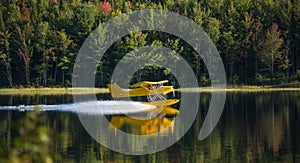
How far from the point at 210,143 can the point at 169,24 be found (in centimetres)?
4854

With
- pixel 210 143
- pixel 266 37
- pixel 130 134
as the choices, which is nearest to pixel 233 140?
pixel 210 143

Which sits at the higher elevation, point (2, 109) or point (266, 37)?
point (266, 37)

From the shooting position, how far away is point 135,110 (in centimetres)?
3816

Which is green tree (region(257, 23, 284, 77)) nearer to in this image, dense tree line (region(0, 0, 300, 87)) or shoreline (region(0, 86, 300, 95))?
dense tree line (region(0, 0, 300, 87))

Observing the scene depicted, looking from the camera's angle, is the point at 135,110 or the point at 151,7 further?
the point at 151,7

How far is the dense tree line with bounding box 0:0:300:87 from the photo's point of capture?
65438 mm

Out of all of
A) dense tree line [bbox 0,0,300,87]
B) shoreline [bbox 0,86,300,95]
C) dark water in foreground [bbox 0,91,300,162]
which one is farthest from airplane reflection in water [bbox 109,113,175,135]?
dense tree line [bbox 0,0,300,87]

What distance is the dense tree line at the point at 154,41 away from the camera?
65.4m

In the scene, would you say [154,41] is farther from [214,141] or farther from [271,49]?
[214,141]

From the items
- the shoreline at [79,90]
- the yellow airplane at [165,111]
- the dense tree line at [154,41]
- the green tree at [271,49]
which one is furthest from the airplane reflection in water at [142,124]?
the dense tree line at [154,41]

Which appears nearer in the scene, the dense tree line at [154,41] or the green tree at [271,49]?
the green tree at [271,49]

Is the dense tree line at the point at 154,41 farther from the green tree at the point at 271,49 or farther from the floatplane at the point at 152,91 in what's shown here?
the floatplane at the point at 152,91

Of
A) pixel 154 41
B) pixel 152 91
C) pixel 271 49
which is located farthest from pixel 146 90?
pixel 154 41

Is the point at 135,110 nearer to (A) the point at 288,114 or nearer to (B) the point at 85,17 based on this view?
(A) the point at 288,114
